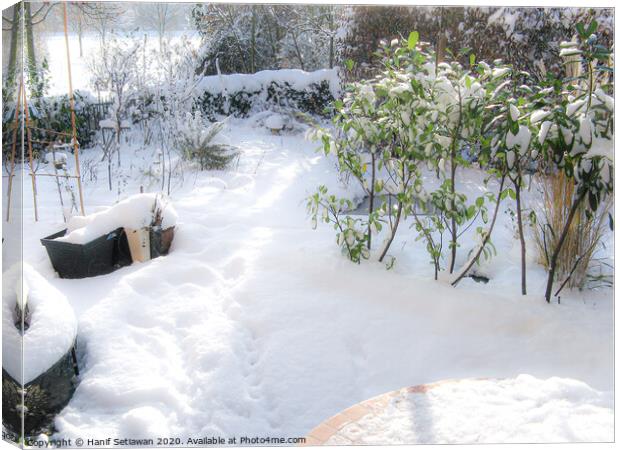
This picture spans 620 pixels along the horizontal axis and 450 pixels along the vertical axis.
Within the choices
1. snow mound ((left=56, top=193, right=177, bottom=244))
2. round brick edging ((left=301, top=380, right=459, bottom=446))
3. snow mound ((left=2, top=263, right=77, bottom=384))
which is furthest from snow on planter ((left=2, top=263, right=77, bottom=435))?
round brick edging ((left=301, top=380, right=459, bottom=446))

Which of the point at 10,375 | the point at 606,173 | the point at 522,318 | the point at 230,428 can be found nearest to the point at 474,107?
the point at 606,173

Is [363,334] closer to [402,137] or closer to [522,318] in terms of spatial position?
[522,318]

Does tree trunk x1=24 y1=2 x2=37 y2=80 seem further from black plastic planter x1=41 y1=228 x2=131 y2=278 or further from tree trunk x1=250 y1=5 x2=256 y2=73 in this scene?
tree trunk x1=250 y1=5 x2=256 y2=73

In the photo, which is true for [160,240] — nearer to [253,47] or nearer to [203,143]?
[203,143]

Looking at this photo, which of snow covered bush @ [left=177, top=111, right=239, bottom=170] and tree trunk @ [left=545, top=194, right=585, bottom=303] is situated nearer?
tree trunk @ [left=545, top=194, right=585, bottom=303]

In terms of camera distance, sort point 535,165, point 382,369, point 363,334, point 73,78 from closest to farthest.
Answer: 1. point 382,369
2. point 363,334
3. point 73,78
4. point 535,165

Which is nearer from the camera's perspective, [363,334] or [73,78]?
[363,334]
